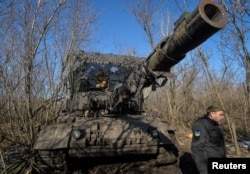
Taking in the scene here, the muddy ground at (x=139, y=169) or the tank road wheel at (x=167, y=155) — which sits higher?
the tank road wheel at (x=167, y=155)

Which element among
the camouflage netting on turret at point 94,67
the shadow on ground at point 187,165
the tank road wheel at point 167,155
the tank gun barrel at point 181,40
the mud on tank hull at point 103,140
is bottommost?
the shadow on ground at point 187,165

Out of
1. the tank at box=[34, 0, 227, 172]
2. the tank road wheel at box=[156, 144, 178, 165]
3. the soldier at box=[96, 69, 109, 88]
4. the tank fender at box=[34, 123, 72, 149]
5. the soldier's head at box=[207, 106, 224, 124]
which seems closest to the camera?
the soldier's head at box=[207, 106, 224, 124]

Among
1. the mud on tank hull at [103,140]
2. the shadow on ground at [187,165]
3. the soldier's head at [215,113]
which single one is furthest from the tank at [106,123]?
the soldier's head at [215,113]

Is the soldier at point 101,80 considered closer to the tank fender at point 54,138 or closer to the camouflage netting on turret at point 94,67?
the camouflage netting on turret at point 94,67

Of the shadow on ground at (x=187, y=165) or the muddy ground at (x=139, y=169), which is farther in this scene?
the shadow on ground at (x=187, y=165)

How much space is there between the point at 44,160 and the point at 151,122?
2.65 metres

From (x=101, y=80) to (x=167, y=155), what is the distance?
2648 millimetres

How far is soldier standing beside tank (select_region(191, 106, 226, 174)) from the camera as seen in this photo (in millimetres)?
4520

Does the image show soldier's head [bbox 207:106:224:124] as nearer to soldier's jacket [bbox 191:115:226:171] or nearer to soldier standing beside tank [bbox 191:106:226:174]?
soldier standing beside tank [bbox 191:106:226:174]

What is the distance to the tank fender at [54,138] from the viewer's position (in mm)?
6355

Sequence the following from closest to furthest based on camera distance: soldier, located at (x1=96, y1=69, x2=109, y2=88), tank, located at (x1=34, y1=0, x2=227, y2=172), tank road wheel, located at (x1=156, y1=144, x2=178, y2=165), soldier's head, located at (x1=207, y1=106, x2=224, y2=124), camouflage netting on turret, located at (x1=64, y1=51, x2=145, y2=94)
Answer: soldier's head, located at (x1=207, y1=106, x2=224, y2=124)
tank, located at (x1=34, y1=0, x2=227, y2=172)
tank road wheel, located at (x1=156, y1=144, x2=178, y2=165)
soldier, located at (x1=96, y1=69, x2=109, y2=88)
camouflage netting on turret, located at (x1=64, y1=51, x2=145, y2=94)

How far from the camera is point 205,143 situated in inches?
179

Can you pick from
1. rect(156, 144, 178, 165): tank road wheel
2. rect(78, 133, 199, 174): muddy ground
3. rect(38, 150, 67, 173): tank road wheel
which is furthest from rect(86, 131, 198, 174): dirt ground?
rect(38, 150, 67, 173): tank road wheel

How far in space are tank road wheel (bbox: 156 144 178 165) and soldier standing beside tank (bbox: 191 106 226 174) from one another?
2502mm
